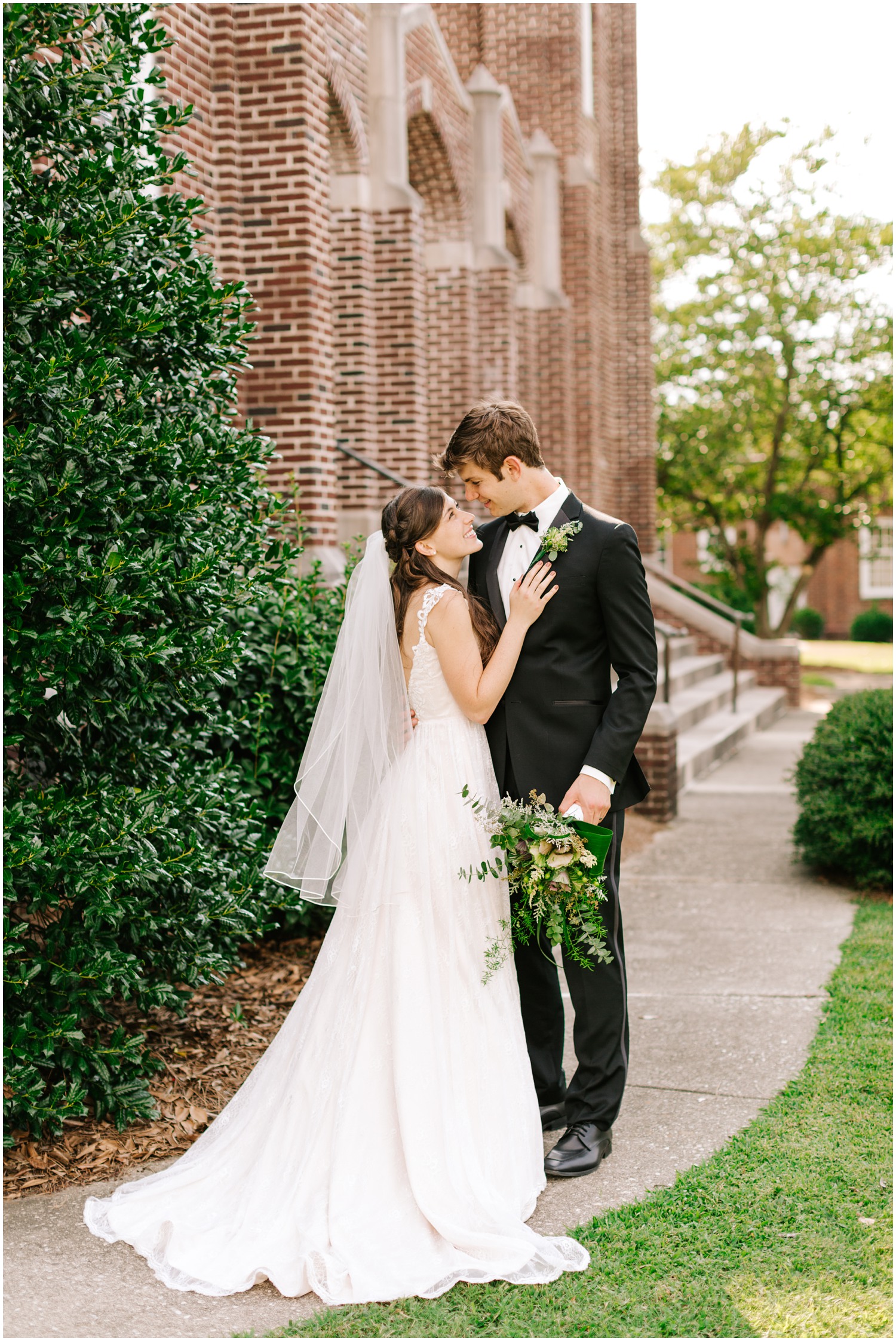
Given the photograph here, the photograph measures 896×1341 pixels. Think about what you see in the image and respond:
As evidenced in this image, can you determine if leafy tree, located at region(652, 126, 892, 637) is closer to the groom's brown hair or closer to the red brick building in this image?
the red brick building

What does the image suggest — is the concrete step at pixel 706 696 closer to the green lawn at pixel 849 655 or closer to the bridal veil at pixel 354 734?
the green lawn at pixel 849 655

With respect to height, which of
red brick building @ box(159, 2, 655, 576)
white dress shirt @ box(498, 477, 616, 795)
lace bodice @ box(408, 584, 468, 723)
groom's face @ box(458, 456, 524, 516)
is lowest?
lace bodice @ box(408, 584, 468, 723)

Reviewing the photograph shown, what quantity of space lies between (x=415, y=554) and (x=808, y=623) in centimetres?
3507

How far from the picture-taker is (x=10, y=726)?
383 cm

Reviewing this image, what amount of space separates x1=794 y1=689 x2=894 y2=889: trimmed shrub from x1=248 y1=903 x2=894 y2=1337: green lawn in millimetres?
3146

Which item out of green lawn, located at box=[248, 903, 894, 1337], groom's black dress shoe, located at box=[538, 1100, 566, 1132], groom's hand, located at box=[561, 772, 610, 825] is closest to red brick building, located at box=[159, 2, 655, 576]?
groom's hand, located at box=[561, 772, 610, 825]

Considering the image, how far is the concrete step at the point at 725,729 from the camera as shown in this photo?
12078 mm

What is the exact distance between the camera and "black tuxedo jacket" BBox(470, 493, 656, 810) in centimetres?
381

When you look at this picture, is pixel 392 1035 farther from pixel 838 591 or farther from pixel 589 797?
pixel 838 591

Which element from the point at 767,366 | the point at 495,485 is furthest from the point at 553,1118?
the point at 767,366

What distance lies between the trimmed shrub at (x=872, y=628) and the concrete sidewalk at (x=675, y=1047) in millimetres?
26591

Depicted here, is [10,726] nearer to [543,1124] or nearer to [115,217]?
[115,217]

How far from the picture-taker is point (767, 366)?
24.7 meters

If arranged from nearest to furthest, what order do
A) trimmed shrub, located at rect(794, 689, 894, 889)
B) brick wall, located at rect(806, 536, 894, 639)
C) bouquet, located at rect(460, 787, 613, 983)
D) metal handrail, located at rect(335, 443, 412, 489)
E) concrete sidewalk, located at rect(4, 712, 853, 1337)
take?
concrete sidewalk, located at rect(4, 712, 853, 1337) < bouquet, located at rect(460, 787, 613, 983) < trimmed shrub, located at rect(794, 689, 894, 889) < metal handrail, located at rect(335, 443, 412, 489) < brick wall, located at rect(806, 536, 894, 639)
